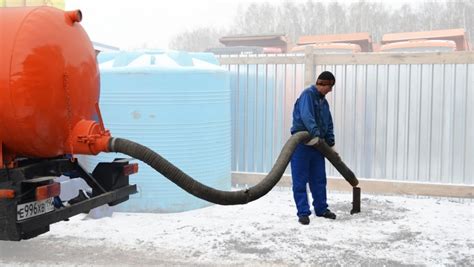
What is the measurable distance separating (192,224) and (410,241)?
2417 mm

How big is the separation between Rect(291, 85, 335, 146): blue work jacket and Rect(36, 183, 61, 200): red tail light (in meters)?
3.08

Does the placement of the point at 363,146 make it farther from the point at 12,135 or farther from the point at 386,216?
the point at 12,135

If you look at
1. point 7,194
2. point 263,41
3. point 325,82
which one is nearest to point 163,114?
point 325,82

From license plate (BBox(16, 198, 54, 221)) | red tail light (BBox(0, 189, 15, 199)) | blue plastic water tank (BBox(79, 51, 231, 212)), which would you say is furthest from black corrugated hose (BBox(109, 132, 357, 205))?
blue plastic water tank (BBox(79, 51, 231, 212))

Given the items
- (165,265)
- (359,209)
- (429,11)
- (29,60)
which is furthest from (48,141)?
(429,11)

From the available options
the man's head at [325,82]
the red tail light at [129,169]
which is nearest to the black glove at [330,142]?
the man's head at [325,82]

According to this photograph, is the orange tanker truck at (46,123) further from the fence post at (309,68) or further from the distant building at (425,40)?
the distant building at (425,40)

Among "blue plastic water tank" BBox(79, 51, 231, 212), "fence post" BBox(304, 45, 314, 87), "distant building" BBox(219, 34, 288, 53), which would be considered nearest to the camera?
"blue plastic water tank" BBox(79, 51, 231, 212)

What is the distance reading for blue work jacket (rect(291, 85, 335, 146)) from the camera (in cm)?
594

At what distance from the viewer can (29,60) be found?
3521 mm

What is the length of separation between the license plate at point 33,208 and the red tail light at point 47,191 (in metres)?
0.10

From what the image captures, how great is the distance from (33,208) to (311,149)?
356 cm

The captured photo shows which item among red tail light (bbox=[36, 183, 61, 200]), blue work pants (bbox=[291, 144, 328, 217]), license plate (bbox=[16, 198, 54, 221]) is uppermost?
red tail light (bbox=[36, 183, 61, 200])

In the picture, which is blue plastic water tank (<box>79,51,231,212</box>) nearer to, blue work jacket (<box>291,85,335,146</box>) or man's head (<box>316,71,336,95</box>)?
blue work jacket (<box>291,85,335,146</box>)
